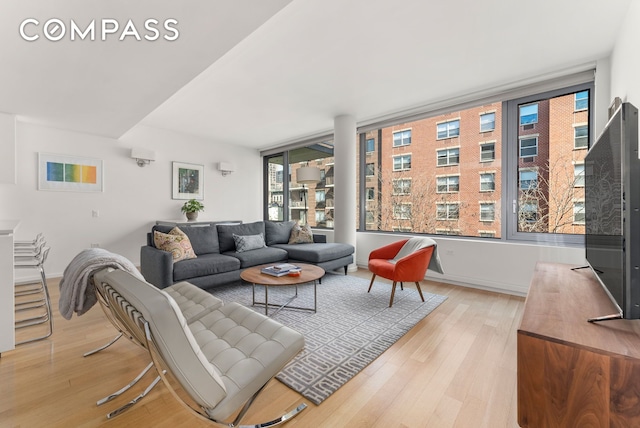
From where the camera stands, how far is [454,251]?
3.86m

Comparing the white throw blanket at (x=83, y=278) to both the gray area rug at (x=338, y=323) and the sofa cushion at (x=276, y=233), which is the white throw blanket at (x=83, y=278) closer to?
the gray area rug at (x=338, y=323)

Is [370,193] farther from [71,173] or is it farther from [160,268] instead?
[71,173]

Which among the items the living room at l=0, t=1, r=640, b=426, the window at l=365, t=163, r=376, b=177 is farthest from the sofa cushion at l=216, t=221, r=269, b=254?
the window at l=365, t=163, r=376, b=177

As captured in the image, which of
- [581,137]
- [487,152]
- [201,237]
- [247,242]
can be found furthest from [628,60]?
[201,237]

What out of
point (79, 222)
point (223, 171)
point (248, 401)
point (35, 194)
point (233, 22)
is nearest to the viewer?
point (248, 401)

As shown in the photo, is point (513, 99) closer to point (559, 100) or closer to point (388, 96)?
point (559, 100)

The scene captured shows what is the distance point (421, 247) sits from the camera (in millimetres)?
3094

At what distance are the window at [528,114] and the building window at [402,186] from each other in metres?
1.64

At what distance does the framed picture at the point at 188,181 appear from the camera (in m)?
5.48

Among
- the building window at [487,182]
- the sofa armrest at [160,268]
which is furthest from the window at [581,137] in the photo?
the sofa armrest at [160,268]

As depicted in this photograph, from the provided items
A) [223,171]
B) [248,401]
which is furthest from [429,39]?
[223,171]

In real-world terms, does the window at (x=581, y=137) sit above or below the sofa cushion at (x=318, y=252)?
above

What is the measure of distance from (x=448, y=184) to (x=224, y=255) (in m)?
3.40

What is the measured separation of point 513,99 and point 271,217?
524 cm
